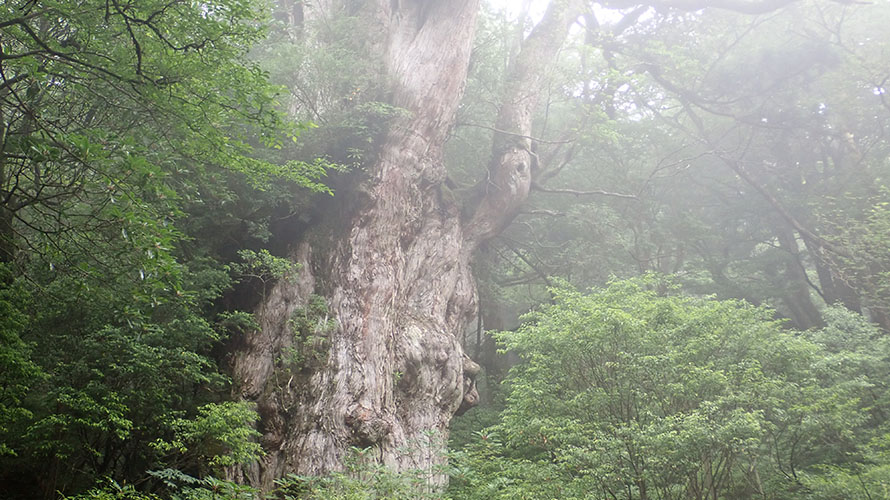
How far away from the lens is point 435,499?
571cm

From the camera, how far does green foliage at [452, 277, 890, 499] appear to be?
6.57 metres

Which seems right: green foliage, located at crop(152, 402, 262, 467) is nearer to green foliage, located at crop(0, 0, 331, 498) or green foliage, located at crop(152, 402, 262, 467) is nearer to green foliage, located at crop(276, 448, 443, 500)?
green foliage, located at crop(0, 0, 331, 498)

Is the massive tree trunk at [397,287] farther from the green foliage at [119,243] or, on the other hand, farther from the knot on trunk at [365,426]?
the green foliage at [119,243]

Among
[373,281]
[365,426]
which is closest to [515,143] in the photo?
[373,281]

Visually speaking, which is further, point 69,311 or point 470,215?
point 470,215

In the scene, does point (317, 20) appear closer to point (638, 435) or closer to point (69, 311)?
point (69, 311)

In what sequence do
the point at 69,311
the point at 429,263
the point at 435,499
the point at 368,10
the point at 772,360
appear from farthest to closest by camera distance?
the point at 368,10, the point at 429,263, the point at 772,360, the point at 69,311, the point at 435,499

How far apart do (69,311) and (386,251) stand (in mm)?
4306

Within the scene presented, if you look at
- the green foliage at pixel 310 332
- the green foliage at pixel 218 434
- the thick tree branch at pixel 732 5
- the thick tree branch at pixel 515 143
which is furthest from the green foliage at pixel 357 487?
the thick tree branch at pixel 732 5

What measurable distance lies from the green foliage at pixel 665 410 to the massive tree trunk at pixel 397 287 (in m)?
1.29

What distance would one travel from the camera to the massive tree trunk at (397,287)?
713 cm

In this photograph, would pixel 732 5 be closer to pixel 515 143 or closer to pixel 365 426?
pixel 515 143

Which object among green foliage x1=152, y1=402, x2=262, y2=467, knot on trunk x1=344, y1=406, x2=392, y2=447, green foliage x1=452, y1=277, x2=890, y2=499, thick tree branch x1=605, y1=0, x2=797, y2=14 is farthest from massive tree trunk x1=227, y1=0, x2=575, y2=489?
thick tree branch x1=605, y1=0, x2=797, y2=14

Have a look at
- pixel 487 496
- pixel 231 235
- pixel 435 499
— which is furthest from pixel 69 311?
pixel 487 496
